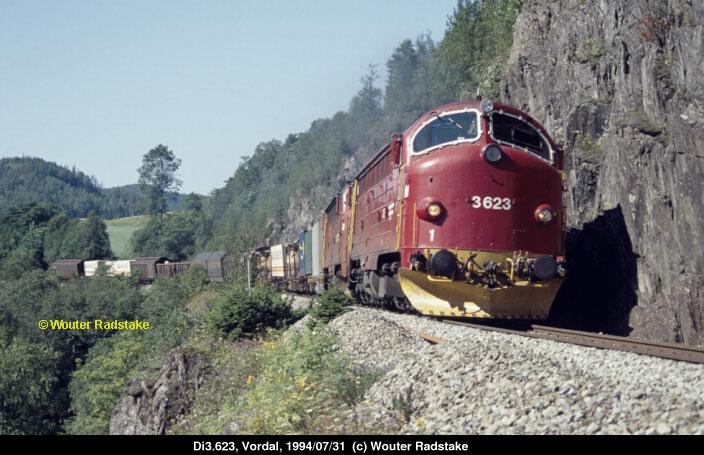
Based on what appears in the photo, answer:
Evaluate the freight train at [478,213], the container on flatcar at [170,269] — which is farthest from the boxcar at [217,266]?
the freight train at [478,213]

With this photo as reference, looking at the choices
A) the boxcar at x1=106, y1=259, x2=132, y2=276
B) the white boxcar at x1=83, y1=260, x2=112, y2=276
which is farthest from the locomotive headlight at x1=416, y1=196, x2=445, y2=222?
the white boxcar at x1=83, y1=260, x2=112, y2=276

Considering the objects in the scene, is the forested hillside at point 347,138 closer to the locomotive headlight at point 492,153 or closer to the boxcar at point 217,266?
the boxcar at point 217,266

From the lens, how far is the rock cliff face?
17422mm

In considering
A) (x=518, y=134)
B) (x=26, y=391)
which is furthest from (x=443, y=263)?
(x=26, y=391)

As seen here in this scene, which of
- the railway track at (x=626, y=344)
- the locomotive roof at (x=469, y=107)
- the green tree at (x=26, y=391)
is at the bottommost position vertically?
the green tree at (x=26, y=391)

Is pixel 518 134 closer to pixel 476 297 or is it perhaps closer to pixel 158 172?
pixel 476 297

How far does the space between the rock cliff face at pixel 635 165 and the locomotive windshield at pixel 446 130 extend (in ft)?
16.0

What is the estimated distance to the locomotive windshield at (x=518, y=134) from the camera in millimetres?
17969

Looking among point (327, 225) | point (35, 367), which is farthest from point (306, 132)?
point (327, 225)

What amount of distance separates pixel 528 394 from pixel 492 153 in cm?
964

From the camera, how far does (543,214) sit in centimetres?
1758

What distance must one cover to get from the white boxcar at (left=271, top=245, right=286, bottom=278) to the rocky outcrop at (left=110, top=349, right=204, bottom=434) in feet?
104

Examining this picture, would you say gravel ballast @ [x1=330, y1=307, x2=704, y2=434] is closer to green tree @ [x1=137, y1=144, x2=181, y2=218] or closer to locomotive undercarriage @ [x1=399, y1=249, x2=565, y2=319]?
locomotive undercarriage @ [x1=399, y1=249, x2=565, y2=319]
